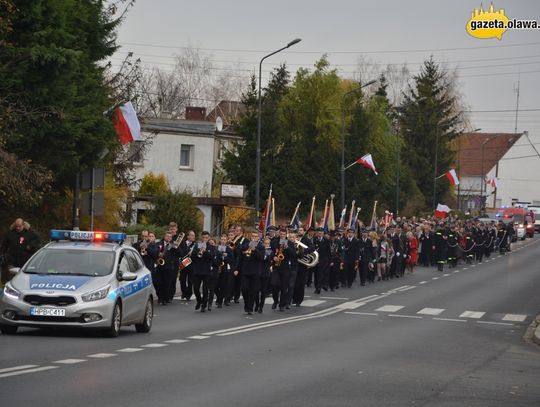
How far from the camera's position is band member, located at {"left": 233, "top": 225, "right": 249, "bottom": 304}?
27.4 metres

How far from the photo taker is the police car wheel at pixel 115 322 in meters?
18.5

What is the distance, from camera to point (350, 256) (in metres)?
40.3

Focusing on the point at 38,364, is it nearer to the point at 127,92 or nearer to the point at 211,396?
the point at 211,396

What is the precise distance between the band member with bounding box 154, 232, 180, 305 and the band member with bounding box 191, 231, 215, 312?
2021 mm

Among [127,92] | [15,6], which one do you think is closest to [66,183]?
[15,6]

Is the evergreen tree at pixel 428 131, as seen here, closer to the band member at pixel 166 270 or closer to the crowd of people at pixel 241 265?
the crowd of people at pixel 241 265

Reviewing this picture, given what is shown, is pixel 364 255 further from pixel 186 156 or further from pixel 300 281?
pixel 186 156

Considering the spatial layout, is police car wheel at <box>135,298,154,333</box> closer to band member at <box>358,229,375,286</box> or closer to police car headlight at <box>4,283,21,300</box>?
police car headlight at <box>4,283,21,300</box>

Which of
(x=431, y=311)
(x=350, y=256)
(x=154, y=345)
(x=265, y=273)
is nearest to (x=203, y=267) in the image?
(x=265, y=273)

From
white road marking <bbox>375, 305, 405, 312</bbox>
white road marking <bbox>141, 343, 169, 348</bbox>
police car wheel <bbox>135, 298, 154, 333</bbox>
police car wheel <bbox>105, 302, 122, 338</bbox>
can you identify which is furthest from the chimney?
white road marking <bbox>141, 343, 169, 348</bbox>

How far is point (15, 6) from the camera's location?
28.1m

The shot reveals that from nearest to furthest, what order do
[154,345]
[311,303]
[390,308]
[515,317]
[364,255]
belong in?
1. [154,345]
2. [515,317]
3. [390,308]
4. [311,303]
5. [364,255]

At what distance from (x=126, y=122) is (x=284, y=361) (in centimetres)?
2075

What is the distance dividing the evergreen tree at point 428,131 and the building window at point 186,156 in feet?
97.4
